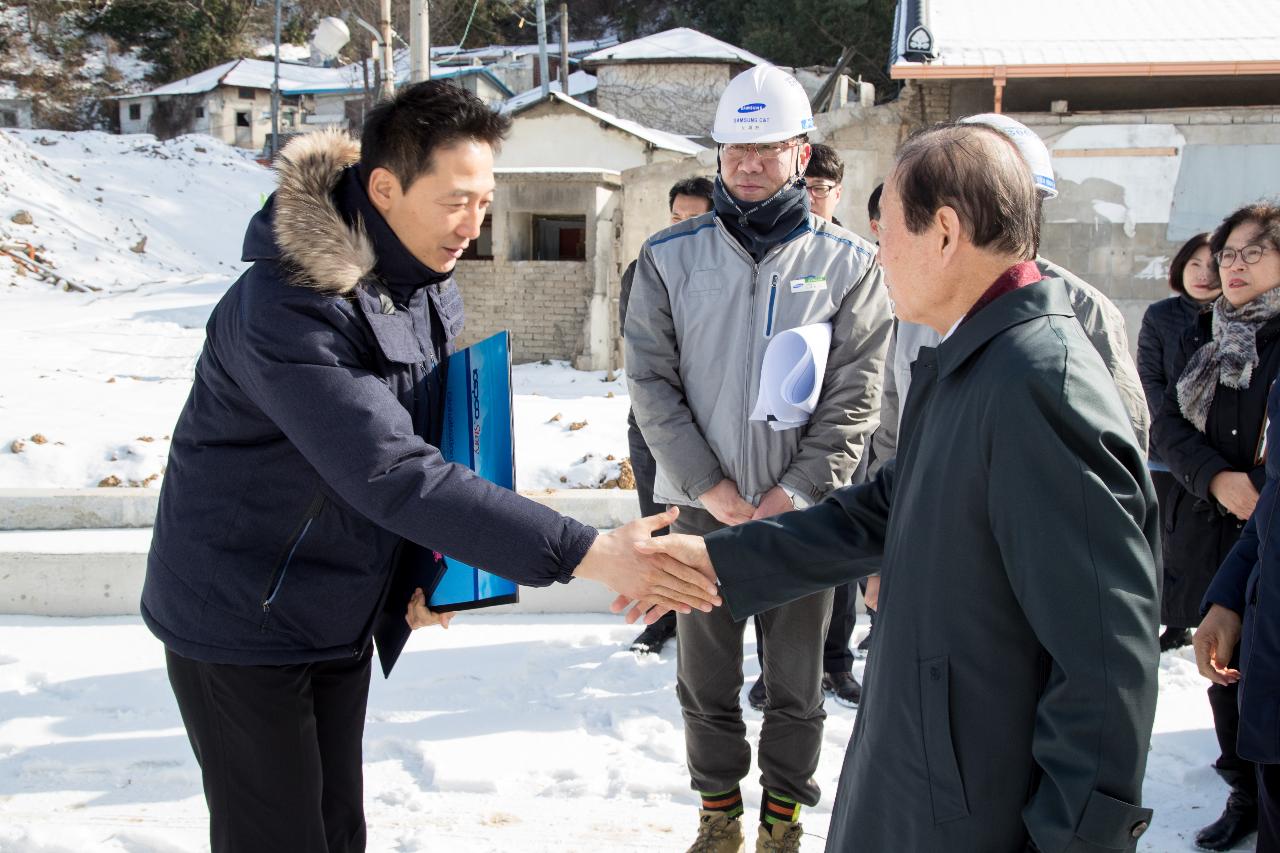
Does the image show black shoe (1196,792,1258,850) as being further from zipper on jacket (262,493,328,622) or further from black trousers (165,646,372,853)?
zipper on jacket (262,493,328,622)

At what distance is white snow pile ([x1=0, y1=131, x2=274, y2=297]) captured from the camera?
66.5 feet

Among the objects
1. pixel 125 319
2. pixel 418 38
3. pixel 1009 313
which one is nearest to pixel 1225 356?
pixel 1009 313

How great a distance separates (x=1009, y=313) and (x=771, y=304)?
143cm

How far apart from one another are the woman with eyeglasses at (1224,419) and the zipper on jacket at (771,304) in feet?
5.65

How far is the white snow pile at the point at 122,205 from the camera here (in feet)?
66.5

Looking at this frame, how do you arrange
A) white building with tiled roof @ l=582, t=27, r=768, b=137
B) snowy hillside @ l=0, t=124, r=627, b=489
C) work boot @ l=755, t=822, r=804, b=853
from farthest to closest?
1. white building with tiled roof @ l=582, t=27, r=768, b=137
2. snowy hillside @ l=0, t=124, r=627, b=489
3. work boot @ l=755, t=822, r=804, b=853

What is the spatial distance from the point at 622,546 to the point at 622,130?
2116cm

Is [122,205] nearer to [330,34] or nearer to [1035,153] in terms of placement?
[330,34]

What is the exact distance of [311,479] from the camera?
2117 millimetres

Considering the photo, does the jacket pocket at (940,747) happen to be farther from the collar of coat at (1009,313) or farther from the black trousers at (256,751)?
the black trousers at (256,751)

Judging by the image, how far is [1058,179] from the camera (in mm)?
12906

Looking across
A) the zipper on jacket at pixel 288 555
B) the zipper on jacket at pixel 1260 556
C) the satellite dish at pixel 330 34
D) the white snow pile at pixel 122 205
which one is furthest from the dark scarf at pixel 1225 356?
the white snow pile at pixel 122 205

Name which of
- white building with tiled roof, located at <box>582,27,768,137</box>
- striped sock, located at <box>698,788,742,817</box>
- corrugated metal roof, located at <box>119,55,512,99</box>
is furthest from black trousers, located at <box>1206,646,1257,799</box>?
corrugated metal roof, located at <box>119,55,512,99</box>

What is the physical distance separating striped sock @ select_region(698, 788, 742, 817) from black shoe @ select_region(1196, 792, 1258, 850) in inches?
55.8
